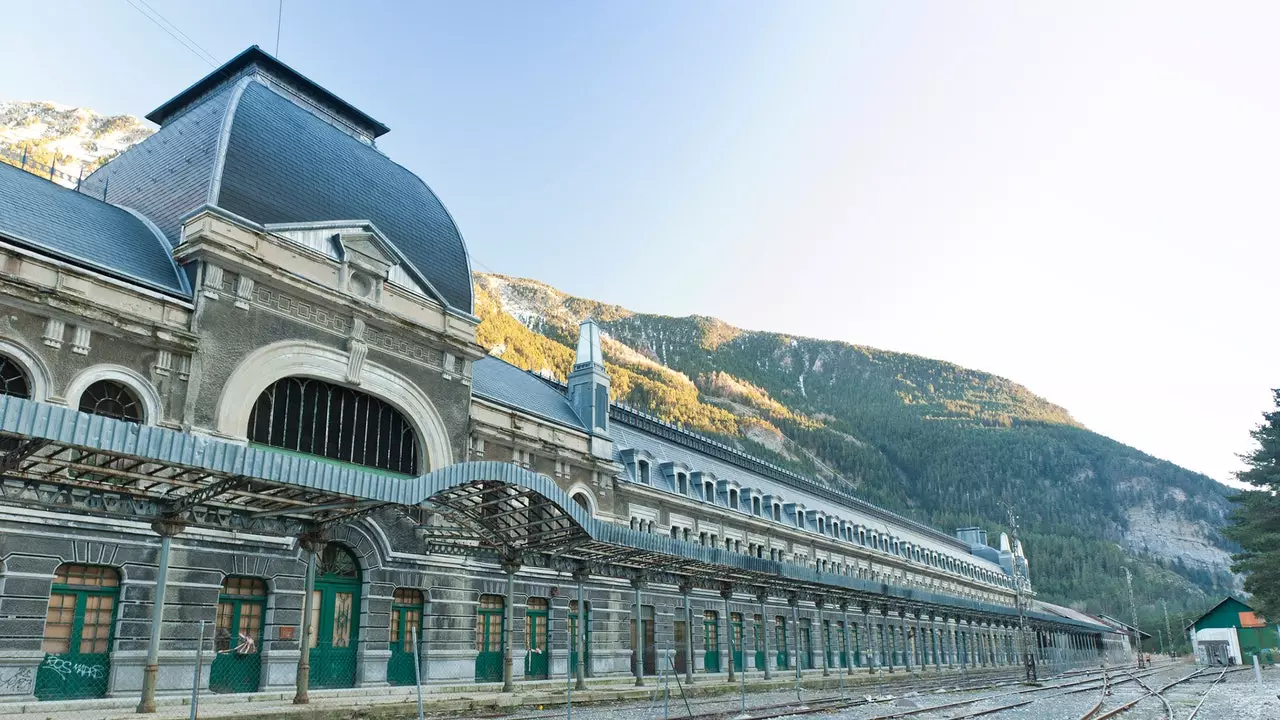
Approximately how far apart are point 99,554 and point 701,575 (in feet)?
70.8

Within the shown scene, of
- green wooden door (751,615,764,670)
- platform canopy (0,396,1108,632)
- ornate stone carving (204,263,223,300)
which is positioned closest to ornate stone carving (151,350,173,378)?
ornate stone carving (204,263,223,300)

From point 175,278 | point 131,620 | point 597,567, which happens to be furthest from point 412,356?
point 131,620

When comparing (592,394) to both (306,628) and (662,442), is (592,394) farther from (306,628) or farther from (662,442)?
(306,628)

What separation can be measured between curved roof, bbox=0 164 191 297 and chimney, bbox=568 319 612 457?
1905 cm

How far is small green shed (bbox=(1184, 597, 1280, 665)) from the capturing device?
3878 inches

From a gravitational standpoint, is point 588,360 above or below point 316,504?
above

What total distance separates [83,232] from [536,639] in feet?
68.7

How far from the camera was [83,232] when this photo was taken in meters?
23.4

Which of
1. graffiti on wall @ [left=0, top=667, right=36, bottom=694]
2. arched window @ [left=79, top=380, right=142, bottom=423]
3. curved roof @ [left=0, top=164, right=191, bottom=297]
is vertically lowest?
graffiti on wall @ [left=0, top=667, right=36, bottom=694]

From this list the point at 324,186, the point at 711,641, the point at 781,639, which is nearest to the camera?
the point at 324,186

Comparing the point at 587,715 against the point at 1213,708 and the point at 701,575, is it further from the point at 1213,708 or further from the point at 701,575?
the point at 1213,708

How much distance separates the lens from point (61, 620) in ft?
66.2

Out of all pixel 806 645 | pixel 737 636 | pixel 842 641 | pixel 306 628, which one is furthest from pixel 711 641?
→ pixel 306 628

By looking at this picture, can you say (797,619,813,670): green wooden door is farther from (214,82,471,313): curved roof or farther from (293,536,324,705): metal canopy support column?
(293,536,324,705): metal canopy support column
